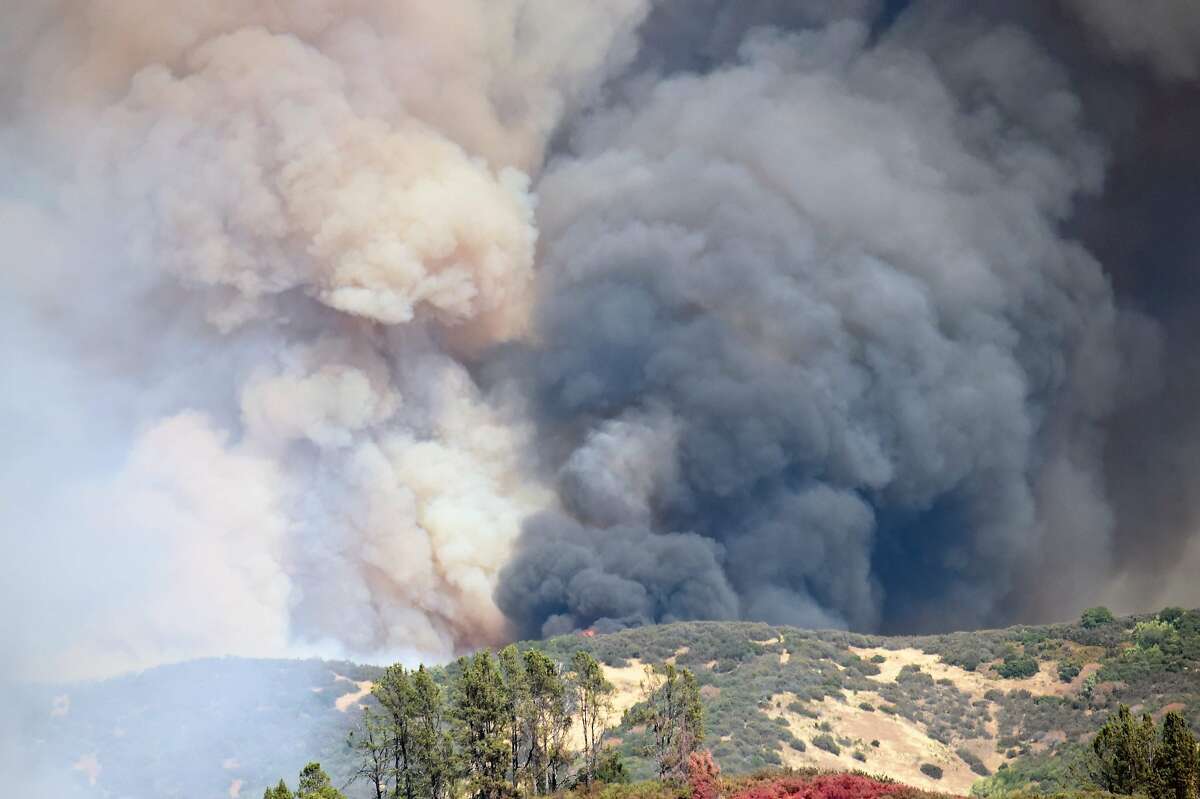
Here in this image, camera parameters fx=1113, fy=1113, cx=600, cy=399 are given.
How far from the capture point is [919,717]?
2461 inches

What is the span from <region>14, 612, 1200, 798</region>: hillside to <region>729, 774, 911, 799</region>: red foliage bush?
66.8ft

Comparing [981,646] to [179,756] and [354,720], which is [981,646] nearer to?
[354,720]

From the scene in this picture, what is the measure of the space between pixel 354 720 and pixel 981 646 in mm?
39700

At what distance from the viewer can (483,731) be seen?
4203 centimetres

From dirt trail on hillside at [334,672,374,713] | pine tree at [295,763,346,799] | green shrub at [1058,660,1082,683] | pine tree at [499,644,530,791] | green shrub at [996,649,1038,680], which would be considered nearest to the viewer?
pine tree at [295,763,346,799]

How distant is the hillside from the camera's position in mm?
57125

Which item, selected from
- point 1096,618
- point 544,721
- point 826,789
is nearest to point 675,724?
point 544,721

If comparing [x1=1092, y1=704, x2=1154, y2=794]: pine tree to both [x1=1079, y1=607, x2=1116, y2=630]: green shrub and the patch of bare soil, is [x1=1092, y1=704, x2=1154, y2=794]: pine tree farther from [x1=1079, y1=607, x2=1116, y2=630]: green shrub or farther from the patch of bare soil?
[x1=1079, y1=607, x2=1116, y2=630]: green shrub

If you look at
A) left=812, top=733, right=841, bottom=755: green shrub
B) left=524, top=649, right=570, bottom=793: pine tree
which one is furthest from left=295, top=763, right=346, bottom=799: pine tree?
left=812, top=733, right=841, bottom=755: green shrub

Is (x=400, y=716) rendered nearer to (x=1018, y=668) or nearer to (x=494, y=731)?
(x=494, y=731)

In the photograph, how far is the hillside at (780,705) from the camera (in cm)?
5712

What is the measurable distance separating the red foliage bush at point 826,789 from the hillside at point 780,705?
66.8 ft

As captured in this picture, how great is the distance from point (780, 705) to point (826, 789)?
A: 3278 cm

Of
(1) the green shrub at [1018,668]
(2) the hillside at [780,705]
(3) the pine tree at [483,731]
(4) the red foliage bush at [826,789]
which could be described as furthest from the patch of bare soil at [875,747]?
(4) the red foliage bush at [826,789]
